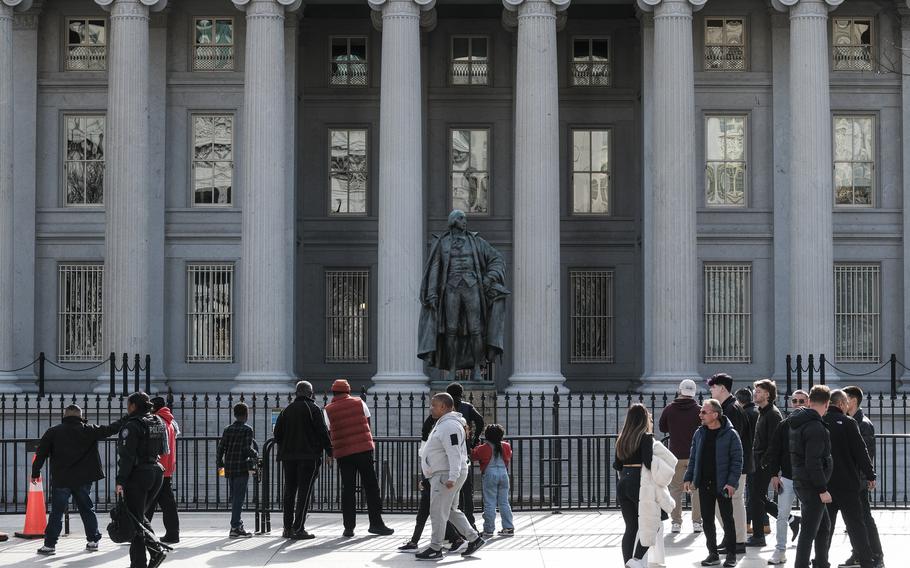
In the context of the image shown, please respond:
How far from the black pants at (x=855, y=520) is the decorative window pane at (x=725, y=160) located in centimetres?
2045

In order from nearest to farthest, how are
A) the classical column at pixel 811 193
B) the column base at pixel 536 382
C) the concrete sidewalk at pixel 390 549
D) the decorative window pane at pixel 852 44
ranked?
the concrete sidewalk at pixel 390 549
the column base at pixel 536 382
the classical column at pixel 811 193
the decorative window pane at pixel 852 44

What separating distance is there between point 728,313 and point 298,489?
18195 mm

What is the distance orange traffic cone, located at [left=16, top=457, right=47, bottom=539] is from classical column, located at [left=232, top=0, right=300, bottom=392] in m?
12.1

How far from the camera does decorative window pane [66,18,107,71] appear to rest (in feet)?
112

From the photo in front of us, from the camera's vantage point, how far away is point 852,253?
113 ft

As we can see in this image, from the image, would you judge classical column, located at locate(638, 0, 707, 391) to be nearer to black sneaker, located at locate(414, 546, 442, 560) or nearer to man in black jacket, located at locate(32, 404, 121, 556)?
black sneaker, located at locate(414, 546, 442, 560)

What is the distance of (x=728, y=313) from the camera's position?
3438 centimetres

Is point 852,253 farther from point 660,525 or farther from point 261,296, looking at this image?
point 660,525

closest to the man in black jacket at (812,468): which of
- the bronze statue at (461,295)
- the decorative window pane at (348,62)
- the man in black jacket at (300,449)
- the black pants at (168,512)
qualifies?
the man in black jacket at (300,449)

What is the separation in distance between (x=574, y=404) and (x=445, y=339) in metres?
9.18

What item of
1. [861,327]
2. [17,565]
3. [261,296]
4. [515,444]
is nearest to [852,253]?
[861,327]

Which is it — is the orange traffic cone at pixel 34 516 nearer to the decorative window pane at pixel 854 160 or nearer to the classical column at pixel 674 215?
the classical column at pixel 674 215

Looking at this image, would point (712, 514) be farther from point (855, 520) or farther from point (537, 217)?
point (537, 217)

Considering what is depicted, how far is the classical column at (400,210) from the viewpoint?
1220 inches
